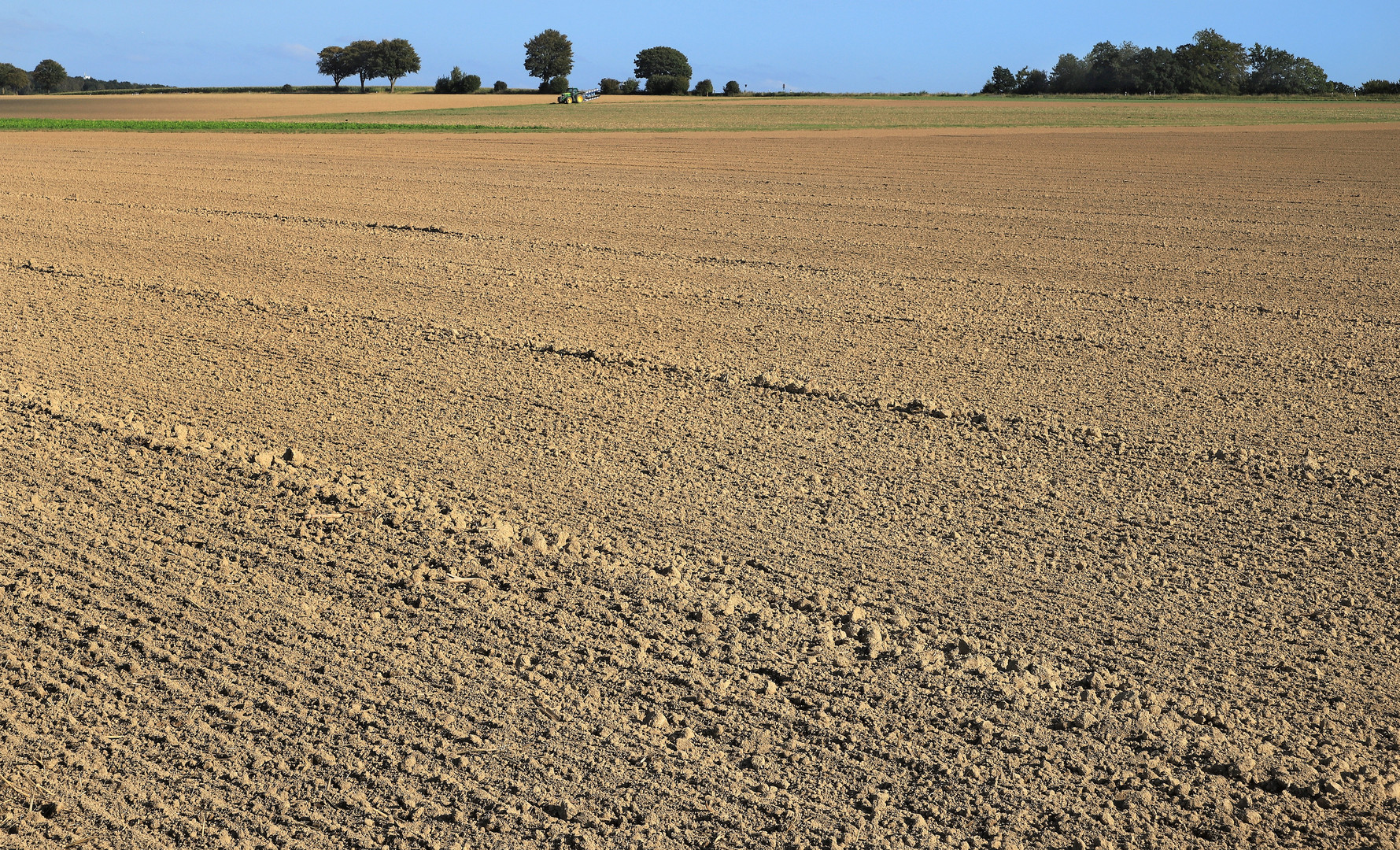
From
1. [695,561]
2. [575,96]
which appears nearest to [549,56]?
[575,96]

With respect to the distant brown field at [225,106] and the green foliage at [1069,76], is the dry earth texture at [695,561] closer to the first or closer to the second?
the distant brown field at [225,106]

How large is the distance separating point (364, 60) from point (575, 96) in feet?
161

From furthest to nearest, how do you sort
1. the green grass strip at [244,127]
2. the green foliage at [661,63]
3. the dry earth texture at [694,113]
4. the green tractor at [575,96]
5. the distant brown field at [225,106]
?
the green foliage at [661,63] < the green tractor at [575,96] < the distant brown field at [225,106] < the dry earth texture at [694,113] < the green grass strip at [244,127]

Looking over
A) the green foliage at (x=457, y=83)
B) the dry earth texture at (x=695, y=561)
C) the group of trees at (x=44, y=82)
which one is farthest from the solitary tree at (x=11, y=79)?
the dry earth texture at (x=695, y=561)

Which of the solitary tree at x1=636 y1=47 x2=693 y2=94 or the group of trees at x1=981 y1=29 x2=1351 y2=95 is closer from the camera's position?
the group of trees at x1=981 y1=29 x2=1351 y2=95

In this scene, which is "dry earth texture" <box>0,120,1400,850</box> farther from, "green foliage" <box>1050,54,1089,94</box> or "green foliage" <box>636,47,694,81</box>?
"green foliage" <box>636,47,694,81</box>

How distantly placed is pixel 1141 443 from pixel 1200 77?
107 metres

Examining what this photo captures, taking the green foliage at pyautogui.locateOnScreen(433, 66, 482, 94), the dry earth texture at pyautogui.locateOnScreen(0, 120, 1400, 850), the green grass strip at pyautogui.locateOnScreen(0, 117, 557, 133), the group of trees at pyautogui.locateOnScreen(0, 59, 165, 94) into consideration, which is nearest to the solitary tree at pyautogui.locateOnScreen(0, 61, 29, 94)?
the group of trees at pyautogui.locateOnScreen(0, 59, 165, 94)

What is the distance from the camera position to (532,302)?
8.92 metres

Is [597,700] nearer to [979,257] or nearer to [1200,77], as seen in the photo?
[979,257]

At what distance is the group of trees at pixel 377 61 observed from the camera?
376ft

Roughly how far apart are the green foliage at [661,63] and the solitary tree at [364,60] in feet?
96.6

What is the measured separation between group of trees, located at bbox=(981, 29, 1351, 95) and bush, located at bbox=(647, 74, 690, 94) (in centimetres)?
3185

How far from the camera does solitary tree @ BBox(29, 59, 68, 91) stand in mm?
115006
